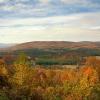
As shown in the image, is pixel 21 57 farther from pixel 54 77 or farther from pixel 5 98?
pixel 54 77

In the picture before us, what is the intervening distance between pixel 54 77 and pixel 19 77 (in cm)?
5252

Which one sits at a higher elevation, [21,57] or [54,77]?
[21,57]

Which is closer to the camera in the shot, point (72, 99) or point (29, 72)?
point (72, 99)

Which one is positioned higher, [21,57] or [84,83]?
[21,57]

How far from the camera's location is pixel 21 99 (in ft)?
183

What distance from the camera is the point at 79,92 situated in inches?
2425

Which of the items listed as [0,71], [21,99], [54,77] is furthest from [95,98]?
[54,77]

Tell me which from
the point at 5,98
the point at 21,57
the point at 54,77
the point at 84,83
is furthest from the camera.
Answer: the point at 54,77

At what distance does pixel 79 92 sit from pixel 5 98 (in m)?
17.3

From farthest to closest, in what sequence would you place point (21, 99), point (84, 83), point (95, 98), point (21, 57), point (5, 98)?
1. point (21, 57)
2. point (84, 83)
3. point (95, 98)
4. point (21, 99)
5. point (5, 98)

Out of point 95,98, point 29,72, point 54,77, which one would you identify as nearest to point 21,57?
point 29,72

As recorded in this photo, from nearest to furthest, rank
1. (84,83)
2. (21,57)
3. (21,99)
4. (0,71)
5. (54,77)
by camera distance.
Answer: (21,99) → (84,83) → (21,57) → (0,71) → (54,77)

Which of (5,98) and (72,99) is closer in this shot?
(5,98)

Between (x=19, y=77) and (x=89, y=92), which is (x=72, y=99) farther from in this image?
(x=19, y=77)
